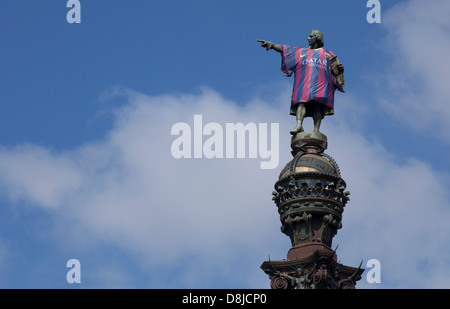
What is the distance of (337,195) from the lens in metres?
52.1

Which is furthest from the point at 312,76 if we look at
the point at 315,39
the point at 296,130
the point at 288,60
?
the point at 296,130

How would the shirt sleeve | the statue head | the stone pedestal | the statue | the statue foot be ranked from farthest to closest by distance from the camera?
the statue head
the shirt sleeve
the statue
the statue foot
the stone pedestal

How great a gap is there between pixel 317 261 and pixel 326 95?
331 inches

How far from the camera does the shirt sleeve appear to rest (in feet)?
182

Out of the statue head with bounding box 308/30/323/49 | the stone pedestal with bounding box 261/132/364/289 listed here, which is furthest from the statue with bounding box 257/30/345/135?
the stone pedestal with bounding box 261/132/364/289

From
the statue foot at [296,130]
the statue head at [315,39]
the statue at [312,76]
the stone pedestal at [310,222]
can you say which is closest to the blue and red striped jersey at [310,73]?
Answer: the statue at [312,76]

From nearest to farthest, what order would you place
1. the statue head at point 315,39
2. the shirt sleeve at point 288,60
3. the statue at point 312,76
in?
1. the statue at point 312,76
2. the shirt sleeve at point 288,60
3. the statue head at point 315,39

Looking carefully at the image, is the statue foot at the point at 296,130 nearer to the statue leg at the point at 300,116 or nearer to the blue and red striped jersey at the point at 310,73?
the statue leg at the point at 300,116

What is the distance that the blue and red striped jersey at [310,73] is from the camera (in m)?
54.7

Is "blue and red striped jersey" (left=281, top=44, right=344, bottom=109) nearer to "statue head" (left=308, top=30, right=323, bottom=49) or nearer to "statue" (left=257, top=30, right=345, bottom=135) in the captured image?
"statue" (left=257, top=30, right=345, bottom=135)

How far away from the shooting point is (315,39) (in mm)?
55844
